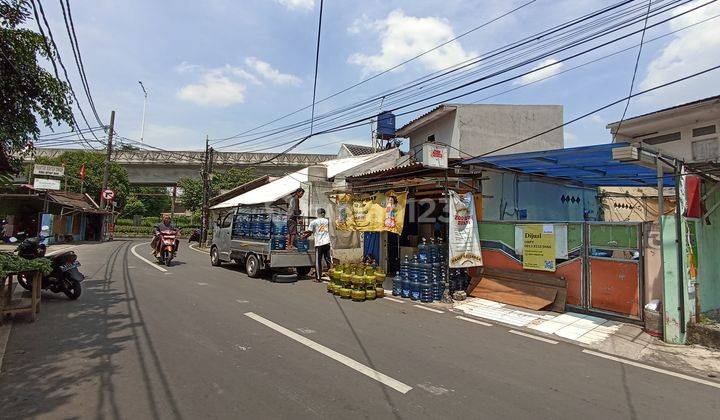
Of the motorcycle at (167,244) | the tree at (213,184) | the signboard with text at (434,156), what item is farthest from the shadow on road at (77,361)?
the tree at (213,184)

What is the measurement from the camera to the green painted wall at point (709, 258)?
288 inches

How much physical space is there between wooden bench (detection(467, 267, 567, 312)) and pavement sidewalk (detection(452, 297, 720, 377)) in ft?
0.71

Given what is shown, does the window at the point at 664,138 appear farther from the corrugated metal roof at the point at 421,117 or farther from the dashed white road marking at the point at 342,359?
the dashed white road marking at the point at 342,359

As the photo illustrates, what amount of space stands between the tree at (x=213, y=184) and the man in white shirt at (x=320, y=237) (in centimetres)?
2687

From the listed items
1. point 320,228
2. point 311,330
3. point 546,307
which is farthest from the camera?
point 320,228

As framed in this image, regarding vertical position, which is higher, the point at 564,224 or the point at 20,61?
the point at 20,61

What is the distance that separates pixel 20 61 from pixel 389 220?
26.0 feet

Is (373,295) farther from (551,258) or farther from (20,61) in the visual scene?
(20,61)

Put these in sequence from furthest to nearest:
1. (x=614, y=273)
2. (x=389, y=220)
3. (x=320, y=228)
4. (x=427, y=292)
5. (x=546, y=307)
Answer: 1. (x=320, y=228)
2. (x=389, y=220)
3. (x=427, y=292)
4. (x=546, y=307)
5. (x=614, y=273)

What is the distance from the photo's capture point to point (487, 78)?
31.1 ft

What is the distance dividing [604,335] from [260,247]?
29.2ft

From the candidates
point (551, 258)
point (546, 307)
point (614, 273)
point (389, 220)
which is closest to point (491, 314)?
point (546, 307)

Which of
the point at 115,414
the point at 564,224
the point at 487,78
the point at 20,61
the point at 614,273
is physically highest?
the point at 487,78

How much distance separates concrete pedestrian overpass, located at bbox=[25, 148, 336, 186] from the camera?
37.1 meters
